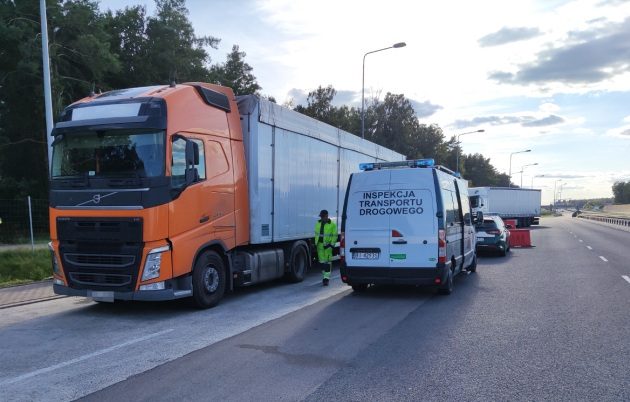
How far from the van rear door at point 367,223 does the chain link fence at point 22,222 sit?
10.5 m

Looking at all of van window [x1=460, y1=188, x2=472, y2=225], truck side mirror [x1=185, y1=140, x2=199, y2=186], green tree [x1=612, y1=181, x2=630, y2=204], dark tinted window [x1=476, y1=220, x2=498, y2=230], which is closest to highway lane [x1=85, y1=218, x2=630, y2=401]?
van window [x1=460, y1=188, x2=472, y2=225]

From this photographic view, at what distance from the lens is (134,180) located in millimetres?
7398

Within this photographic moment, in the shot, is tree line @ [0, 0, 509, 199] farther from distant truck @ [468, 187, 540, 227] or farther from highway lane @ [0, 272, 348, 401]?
distant truck @ [468, 187, 540, 227]

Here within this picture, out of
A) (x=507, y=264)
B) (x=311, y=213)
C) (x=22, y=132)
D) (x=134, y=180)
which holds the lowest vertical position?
(x=507, y=264)

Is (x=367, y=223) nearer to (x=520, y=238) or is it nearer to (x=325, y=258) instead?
(x=325, y=258)

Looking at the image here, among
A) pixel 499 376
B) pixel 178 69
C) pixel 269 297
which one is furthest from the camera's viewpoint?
pixel 178 69

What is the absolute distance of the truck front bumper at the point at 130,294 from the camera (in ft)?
24.5

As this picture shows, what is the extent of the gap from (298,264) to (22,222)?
390 inches

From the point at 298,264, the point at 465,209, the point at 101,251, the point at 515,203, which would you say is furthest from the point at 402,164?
the point at 515,203

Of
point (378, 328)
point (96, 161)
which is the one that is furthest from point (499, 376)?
point (96, 161)

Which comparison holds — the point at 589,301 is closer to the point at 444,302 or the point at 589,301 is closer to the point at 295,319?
the point at 444,302

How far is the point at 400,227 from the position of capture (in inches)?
360

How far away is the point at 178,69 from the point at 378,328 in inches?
935

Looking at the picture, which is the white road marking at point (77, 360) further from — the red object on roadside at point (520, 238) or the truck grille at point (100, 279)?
the red object on roadside at point (520, 238)
